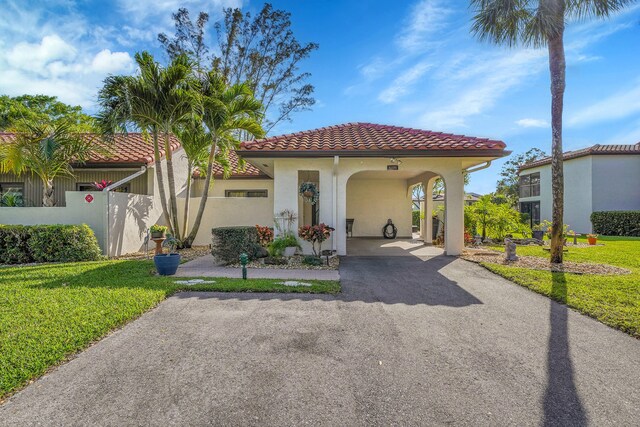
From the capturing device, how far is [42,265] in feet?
25.8

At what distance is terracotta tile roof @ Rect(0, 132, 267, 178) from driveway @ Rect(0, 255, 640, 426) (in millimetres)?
8413

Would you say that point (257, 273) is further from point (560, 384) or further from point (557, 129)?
point (557, 129)

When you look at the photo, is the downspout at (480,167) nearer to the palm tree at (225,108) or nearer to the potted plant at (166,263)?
the palm tree at (225,108)

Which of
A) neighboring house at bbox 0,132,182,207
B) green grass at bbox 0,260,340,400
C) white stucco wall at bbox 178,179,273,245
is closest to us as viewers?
green grass at bbox 0,260,340,400

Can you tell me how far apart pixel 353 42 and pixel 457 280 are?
9849mm

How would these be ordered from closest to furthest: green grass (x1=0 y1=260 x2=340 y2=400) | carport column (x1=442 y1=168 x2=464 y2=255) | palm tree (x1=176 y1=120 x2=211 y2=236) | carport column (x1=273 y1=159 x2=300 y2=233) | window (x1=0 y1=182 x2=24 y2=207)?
green grass (x1=0 y1=260 x2=340 y2=400), carport column (x1=273 y1=159 x2=300 y2=233), carport column (x1=442 y1=168 x2=464 y2=255), palm tree (x1=176 y1=120 x2=211 y2=236), window (x1=0 y1=182 x2=24 y2=207)

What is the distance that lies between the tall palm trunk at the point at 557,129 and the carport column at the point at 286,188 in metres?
7.15

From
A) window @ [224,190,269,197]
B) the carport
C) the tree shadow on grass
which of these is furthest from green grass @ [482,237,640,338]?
window @ [224,190,269,197]

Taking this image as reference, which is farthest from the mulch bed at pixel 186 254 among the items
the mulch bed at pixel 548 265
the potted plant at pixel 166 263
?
the mulch bed at pixel 548 265

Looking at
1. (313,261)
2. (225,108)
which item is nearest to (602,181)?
(313,261)

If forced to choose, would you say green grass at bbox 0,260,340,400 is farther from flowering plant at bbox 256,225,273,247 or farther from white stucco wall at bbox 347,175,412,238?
white stucco wall at bbox 347,175,412,238

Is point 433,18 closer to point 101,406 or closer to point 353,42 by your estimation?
point 353,42

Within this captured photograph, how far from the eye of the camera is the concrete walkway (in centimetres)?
701

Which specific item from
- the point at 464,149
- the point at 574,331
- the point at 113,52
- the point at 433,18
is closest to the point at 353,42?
the point at 433,18
